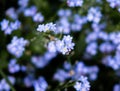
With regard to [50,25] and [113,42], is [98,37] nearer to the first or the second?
[113,42]

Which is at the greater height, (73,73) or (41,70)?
(41,70)

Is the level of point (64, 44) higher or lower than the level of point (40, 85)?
lower

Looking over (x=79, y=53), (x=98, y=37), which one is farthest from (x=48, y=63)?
(x=98, y=37)

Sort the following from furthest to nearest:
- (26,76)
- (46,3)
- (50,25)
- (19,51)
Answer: (46,3) → (26,76) → (19,51) → (50,25)

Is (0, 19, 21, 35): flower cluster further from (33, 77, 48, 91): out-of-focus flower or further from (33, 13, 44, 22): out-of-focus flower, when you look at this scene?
(33, 77, 48, 91): out-of-focus flower

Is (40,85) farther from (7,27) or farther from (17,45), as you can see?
(7,27)

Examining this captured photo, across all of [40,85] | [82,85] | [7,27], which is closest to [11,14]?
[7,27]

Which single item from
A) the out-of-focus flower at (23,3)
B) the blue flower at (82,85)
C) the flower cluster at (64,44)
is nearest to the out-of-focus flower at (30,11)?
the out-of-focus flower at (23,3)

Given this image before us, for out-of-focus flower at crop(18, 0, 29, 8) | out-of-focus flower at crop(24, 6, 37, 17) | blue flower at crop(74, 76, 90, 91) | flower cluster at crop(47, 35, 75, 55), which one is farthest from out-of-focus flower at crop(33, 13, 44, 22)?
blue flower at crop(74, 76, 90, 91)

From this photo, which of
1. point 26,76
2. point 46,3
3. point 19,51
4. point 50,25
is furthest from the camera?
point 46,3

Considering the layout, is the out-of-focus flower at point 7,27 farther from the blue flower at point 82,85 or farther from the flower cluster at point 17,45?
the blue flower at point 82,85

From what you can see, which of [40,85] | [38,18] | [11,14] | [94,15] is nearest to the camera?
[40,85]
